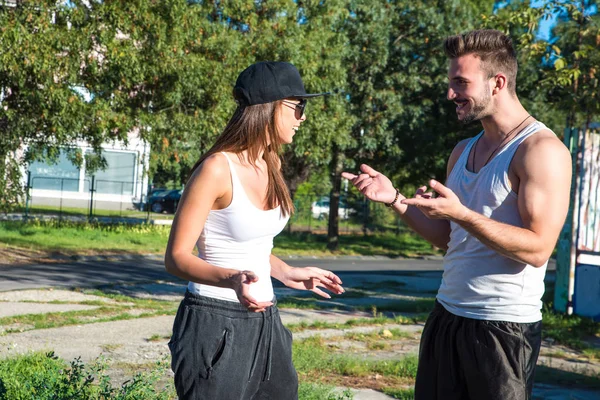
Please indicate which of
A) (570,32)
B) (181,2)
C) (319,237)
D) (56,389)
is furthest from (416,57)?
(56,389)

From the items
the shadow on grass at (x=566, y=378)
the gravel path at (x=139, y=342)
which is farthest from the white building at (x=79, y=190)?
the shadow on grass at (x=566, y=378)

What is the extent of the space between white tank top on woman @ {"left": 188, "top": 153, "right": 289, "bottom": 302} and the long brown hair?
0.31 feet

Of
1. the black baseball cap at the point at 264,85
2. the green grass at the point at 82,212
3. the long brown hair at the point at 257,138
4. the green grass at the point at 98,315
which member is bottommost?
the green grass at the point at 98,315

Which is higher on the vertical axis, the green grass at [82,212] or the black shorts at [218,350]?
the black shorts at [218,350]

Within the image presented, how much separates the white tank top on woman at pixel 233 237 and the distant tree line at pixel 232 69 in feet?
25.0

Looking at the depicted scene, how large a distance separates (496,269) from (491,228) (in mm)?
267

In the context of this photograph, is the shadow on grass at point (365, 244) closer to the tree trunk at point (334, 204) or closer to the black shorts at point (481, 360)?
the tree trunk at point (334, 204)

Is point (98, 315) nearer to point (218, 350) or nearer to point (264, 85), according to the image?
point (218, 350)

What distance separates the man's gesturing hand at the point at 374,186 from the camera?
2975mm

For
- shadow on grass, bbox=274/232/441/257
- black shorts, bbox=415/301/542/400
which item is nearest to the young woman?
black shorts, bbox=415/301/542/400

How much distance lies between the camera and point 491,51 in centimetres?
301

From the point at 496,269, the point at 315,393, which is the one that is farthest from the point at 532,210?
the point at 315,393

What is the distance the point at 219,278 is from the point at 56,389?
6.91ft

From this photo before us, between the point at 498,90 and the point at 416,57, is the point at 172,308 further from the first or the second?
the point at 416,57
